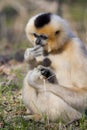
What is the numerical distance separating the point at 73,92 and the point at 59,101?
185 millimetres

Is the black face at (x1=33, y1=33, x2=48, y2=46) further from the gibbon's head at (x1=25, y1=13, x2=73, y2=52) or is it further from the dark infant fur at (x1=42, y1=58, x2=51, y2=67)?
the dark infant fur at (x1=42, y1=58, x2=51, y2=67)

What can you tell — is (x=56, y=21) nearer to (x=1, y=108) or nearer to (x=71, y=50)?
(x=71, y=50)

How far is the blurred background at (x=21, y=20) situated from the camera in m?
10.8

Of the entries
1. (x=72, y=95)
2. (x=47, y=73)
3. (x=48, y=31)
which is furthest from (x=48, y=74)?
(x=48, y=31)

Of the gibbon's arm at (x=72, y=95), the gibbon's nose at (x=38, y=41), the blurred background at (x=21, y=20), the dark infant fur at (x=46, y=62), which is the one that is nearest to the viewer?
the gibbon's arm at (x=72, y=95)

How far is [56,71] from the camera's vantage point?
5.95m

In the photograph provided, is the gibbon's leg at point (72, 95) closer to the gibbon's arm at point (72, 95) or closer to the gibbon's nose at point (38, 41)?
the gibbon's arm at point (72, 95)

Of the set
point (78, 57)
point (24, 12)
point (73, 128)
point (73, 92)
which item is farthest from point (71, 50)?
point (24, 12)

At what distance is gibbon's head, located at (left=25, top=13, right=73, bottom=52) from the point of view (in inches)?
231

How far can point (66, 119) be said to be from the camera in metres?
5.75

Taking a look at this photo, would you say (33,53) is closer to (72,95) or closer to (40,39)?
(40,39)

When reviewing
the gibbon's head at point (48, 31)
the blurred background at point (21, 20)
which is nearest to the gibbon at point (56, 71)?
the gibbon's head at point (48, 31)

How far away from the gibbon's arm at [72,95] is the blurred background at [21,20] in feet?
11.6

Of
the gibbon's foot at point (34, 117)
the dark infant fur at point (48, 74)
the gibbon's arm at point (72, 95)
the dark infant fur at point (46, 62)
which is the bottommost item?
the gibbon's foot at point (34, 117)
